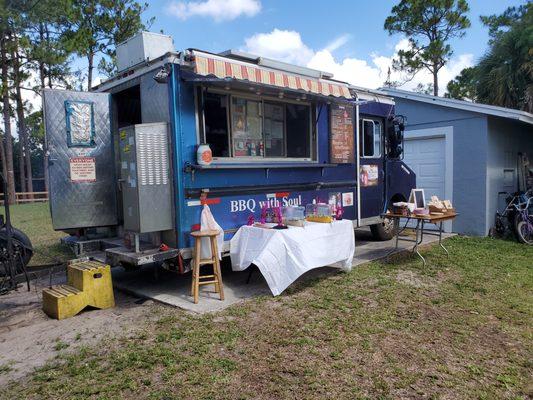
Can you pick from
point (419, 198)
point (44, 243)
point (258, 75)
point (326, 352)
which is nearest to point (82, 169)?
point (258, 75)

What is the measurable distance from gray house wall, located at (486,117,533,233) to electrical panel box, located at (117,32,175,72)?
7.08 m

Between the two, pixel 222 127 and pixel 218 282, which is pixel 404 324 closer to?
pixel 218 282

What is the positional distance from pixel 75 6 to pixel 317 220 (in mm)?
17628

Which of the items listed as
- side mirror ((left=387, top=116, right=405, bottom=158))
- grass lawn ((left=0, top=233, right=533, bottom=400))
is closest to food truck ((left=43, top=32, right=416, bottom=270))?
grass lawn ((left=0, top=233, right=533, bottom=400))

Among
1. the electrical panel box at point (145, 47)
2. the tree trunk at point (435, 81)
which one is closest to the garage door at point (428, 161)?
the electrical panel box at point (145, 47)

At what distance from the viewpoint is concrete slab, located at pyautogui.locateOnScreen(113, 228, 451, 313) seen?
4.70m

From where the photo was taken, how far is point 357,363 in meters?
3.21

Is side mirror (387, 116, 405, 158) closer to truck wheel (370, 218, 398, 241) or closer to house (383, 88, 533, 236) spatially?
truck wheel (370, 218, 398, 241)

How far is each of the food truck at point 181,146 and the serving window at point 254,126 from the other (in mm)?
15

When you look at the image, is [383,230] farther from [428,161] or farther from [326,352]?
[326,352]

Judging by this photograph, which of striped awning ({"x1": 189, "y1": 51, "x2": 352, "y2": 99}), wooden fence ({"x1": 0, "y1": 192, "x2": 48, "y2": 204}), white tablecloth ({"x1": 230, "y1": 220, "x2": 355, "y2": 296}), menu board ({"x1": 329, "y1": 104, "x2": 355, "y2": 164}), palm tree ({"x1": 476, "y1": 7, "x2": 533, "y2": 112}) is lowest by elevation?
white tablecloth ({"x1": 230, "y1": 220, "x2": 355, "y2": 296})

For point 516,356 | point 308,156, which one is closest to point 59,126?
point 308,156

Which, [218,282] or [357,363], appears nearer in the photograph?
[357,363]

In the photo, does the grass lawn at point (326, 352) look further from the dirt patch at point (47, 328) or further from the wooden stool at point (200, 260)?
the wooden stool at point (200, 260)
